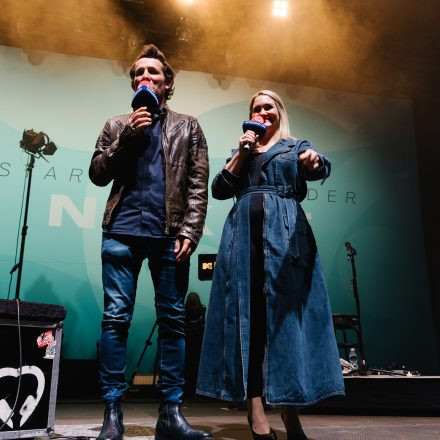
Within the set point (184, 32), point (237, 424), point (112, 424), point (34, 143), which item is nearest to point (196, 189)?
point (112, 424)

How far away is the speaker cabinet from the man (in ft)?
0.66

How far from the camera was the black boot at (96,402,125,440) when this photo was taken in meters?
1.43

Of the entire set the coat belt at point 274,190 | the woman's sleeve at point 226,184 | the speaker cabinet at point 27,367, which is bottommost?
the speaker cabinet at point 27,367

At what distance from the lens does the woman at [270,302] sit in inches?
56.8

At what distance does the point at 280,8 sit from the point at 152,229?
390 cm

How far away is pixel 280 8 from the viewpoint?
15.3ft

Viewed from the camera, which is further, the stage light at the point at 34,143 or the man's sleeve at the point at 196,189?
the stage light at the point at 34,143

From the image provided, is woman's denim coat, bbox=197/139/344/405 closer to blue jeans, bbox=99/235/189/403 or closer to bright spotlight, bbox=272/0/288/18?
blue jeans, bbox=99/235/189/403

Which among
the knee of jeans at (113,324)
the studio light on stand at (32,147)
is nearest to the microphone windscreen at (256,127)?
the knee of jeans at (113,324)

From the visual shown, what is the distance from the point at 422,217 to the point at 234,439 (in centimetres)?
453

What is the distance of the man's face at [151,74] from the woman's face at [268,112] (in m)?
0.40

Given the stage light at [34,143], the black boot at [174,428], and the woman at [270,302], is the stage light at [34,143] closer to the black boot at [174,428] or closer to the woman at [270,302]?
the woman at [270,302]

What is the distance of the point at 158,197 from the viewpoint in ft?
5.53

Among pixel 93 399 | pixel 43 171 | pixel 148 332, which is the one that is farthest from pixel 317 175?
pixel 43 171
